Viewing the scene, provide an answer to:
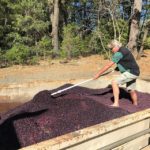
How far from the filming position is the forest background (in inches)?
691

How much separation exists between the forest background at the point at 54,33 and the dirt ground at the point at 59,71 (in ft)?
2.22

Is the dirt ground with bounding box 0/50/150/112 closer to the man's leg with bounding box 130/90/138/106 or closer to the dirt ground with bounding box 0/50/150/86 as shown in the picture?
the dirt ground with bounding box 0/50/150/86

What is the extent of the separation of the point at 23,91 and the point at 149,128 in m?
2.80

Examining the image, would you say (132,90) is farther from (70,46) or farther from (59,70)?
(70,46)

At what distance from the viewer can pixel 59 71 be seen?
15.2 m

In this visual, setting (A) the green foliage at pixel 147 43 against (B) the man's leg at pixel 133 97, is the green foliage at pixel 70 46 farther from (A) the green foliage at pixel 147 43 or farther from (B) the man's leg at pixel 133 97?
(B) the man's leg at pixel 133 97

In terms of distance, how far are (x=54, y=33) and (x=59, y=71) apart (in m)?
5.70

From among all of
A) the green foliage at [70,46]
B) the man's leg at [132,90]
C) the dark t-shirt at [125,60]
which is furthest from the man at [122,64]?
the green foliage at [70,46]

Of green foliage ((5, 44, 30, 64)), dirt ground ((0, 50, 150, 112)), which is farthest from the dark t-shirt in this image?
green foliage ((5, 44, 30, 64))

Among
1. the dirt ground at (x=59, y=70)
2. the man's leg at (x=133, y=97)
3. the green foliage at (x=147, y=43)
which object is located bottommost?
the dirt ground at (x=59, y=70)

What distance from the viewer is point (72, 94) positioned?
6348 millimetres

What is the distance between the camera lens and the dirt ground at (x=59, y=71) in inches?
527

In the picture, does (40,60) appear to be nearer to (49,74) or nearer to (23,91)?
(49,74)

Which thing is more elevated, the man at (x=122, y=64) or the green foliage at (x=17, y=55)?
the man at (x=122, y=64)
